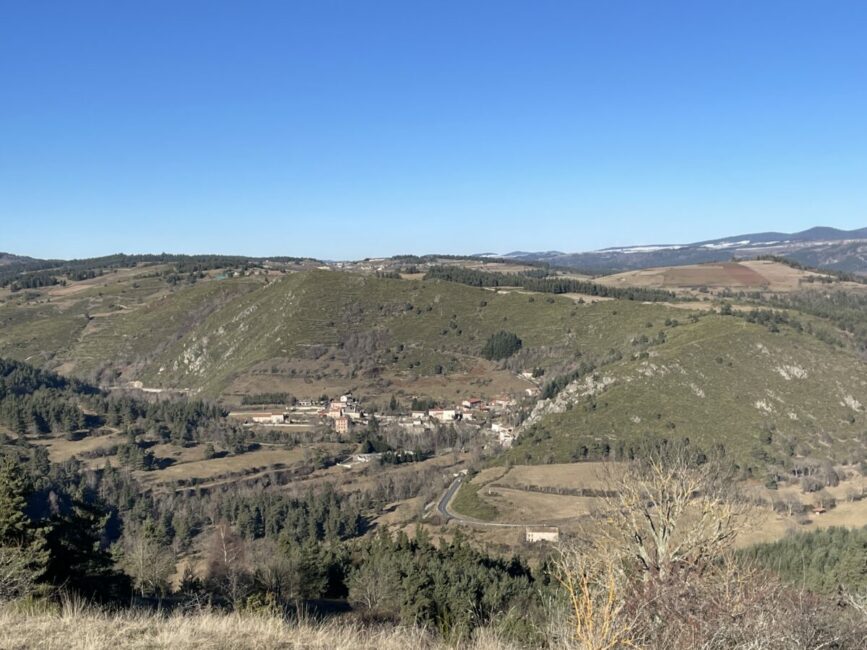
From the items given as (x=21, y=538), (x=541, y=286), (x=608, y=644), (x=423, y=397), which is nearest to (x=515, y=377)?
(x=423, y=397)

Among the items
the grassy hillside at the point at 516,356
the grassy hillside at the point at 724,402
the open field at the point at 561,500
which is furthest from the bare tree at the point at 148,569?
the grassy hillside at the point at 516,356

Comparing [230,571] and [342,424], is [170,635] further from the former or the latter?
[342,424]

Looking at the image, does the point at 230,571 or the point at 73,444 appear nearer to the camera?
the point at 230,571

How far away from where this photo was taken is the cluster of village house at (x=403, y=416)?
364 feet

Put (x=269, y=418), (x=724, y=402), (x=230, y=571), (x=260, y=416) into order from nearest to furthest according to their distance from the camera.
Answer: (x=230, y=571) < (x=724, y=402) < (x=269, y=418) < (x=260, y=416)

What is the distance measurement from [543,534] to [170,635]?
56.7 meters

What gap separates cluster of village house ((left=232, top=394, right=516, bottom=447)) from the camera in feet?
364

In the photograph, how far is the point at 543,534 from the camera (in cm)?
6138

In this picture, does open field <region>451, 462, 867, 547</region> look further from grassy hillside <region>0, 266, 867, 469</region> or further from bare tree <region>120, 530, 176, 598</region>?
bare tree <region>120, 530, 176, 598</region>

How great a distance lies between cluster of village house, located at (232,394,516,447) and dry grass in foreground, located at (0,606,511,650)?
9511 cm

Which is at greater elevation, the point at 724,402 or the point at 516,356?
the point at 516,356

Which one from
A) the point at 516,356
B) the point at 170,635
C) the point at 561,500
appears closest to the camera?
the point at 170,635

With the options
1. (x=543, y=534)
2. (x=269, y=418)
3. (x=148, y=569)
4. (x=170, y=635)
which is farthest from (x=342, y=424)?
(x=170, y=635)

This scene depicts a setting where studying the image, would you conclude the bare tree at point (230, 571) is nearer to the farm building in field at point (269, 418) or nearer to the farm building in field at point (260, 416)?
the farm building in field at point (269, 418)
